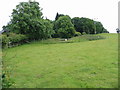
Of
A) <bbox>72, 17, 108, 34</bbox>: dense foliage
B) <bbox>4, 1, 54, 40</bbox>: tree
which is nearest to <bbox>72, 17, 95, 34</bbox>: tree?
<bbox>72, 17, 108, 34</bbox>: dense foliage

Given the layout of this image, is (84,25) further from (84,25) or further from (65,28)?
(65,28)

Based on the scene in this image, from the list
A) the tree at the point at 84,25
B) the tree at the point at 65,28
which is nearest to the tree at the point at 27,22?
the tree at the point at 65,28

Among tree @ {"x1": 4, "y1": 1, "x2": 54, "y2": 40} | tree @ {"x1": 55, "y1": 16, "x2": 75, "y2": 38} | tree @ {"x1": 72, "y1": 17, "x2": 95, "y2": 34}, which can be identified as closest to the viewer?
tree @ {"x1": 4, "y1": 1, "x2": 54, "y2": 40}

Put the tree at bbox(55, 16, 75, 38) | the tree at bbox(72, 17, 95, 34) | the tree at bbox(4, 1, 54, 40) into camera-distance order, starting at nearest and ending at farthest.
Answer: the tree at bbox(4, 1, 54, 40), the tree at bbox(55, 16, 75, 38), the tree at bbox(72, 17, 95, 34)

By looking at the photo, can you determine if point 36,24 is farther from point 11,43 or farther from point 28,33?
Answer: point 11,43

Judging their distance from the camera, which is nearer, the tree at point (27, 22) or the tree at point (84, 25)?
the tree at point (27, 22)

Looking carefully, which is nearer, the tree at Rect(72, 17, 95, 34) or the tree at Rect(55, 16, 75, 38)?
the tree at Rect(55, 16, 75, 38)

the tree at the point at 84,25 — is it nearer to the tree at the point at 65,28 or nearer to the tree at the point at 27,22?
the tree at the point at 65,28

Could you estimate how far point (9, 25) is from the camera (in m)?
20.9

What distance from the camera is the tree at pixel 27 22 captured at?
762 inches

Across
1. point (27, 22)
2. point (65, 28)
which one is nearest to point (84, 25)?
point (65, 28)

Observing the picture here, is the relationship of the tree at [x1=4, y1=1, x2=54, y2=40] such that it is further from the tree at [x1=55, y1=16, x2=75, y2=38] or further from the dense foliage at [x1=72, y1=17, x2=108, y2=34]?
the dense foliage at [x1=72, y1=17, x2=108, y2=34]

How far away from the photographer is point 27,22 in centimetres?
1956

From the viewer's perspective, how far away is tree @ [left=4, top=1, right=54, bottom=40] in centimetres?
1934
